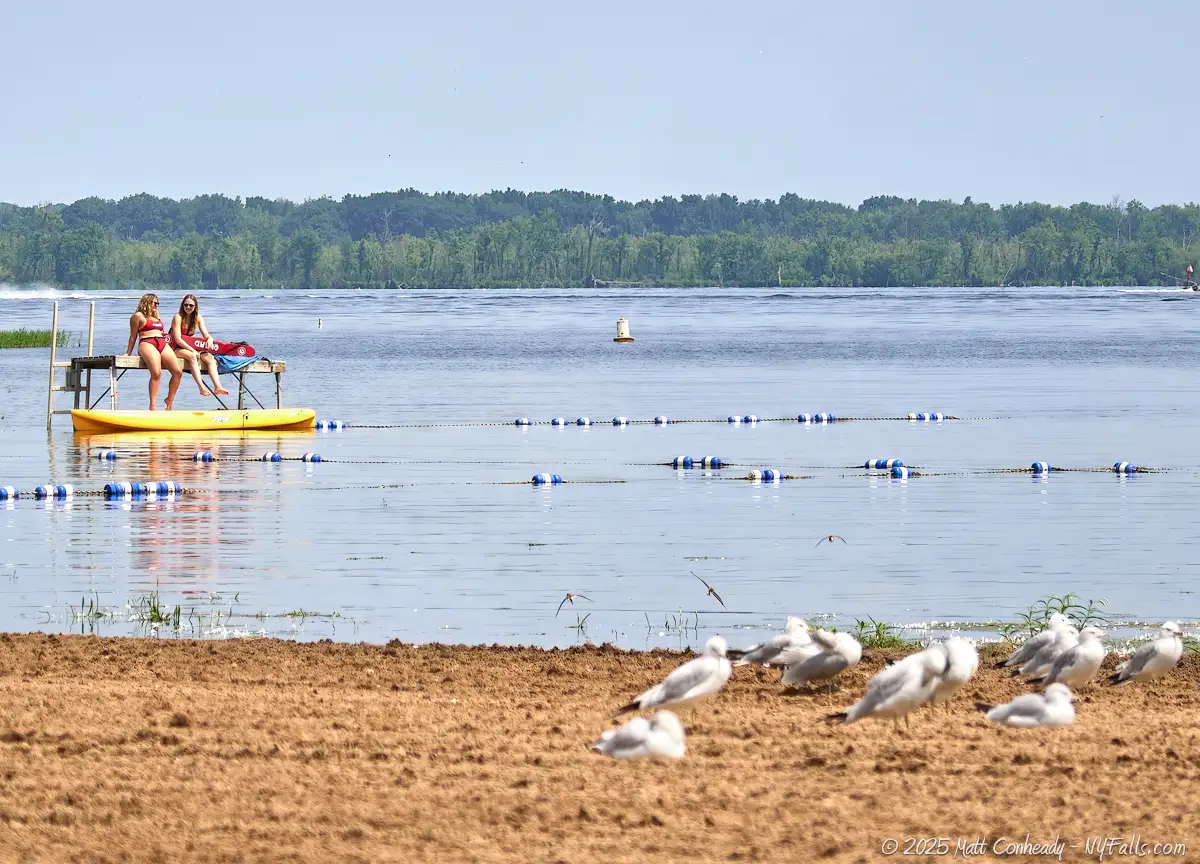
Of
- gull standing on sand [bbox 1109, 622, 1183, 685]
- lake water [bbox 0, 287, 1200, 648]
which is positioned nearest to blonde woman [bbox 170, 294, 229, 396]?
lake water [bbox 0, 287, 1200, 648]

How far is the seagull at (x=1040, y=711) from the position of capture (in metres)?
9.15

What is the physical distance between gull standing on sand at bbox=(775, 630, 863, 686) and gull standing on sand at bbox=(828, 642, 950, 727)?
111cm

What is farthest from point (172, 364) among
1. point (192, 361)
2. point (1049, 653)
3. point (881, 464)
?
point (1049, 653)

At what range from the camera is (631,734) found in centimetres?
854

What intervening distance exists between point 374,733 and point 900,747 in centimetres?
250

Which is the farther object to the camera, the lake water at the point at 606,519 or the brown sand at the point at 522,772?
the lake water at the point at 606,519

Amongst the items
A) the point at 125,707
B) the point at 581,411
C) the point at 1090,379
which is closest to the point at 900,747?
the point at 125,707

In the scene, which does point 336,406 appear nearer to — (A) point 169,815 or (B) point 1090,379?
(B) point 1090,379

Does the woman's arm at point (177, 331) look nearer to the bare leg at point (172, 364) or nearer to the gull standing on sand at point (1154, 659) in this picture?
the bare leg at point (172, 364)

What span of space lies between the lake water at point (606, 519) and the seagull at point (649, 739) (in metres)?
4.21

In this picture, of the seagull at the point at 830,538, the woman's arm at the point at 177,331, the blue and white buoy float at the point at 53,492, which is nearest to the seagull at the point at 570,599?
the seagull at the point at 830,538

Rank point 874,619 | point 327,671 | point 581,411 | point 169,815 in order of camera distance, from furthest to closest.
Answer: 1. point 581,411
2. point 874,619
3. point 327,671
4. point 169,815

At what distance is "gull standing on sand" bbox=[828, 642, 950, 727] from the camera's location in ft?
29.6

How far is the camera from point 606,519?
19984 millimetres
